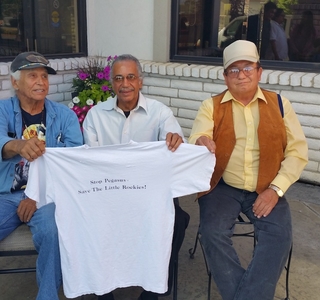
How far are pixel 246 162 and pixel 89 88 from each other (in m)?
2.92

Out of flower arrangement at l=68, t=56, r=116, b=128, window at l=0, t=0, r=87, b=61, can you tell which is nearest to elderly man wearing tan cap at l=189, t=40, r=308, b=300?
flower arrangement at l=68, t=56, r=116, b=128

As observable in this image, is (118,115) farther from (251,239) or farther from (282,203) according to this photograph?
(251,239)

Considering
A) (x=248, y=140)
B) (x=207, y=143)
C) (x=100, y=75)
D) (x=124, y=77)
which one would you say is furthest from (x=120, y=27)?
(x=207, y=143)

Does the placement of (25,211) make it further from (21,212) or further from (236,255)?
(236,255)

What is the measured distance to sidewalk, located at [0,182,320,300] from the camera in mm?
2717

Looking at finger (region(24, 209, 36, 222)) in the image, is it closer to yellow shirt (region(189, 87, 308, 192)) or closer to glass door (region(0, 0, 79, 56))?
yellow shirt (region(189, 87, 308, 192))

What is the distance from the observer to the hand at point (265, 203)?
2.37m

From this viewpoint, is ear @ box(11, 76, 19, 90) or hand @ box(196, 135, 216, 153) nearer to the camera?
hand @ box(196, 135, 216, 153)

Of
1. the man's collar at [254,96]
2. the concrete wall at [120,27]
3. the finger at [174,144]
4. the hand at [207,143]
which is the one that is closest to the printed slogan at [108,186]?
the finger at [174,144]

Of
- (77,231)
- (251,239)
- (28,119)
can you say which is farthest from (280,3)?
(77,231)

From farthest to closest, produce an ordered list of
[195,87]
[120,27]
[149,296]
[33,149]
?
[120,27] < [195,87] < [149,296] < [33,149]

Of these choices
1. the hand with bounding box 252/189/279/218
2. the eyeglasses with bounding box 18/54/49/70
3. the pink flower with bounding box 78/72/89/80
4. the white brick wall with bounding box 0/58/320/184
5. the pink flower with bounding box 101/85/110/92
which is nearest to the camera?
the hand with bounding box 252/189/279/218

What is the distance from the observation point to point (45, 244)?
221 cm

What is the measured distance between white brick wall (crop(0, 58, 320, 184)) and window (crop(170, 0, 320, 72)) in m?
0.22
